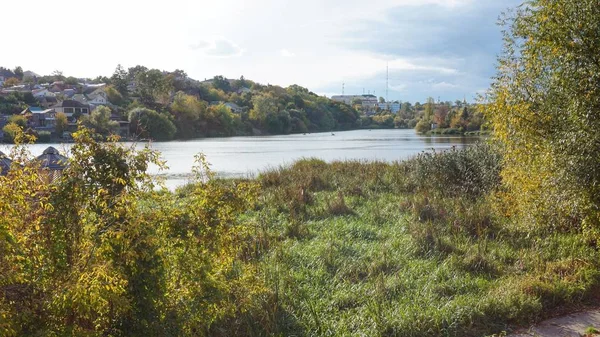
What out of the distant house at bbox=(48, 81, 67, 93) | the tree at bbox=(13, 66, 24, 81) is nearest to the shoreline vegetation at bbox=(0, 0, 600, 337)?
the distant house at bbox=(48, 81, 67, 93)

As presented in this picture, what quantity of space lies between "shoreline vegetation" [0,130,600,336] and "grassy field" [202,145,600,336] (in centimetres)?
2

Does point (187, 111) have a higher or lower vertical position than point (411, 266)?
higher

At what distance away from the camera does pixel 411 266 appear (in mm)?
6492

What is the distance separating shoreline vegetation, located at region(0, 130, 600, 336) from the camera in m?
3.19

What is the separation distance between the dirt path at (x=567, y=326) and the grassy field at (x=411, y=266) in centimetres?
16

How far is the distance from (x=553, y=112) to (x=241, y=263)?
176 inches

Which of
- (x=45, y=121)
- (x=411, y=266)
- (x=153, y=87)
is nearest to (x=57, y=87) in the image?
(x=153, y=87)

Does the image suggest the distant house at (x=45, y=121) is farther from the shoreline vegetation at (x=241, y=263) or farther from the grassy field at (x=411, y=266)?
the shoreline vegetation at (x=241, y=263)

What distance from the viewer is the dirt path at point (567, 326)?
4.88 meters

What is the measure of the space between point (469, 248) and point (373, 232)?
1.70 metres

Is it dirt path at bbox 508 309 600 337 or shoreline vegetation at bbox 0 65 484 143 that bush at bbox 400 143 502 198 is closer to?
dirt path at bbox 508 309 600 337

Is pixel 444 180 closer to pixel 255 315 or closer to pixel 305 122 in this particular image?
pixel 255 315

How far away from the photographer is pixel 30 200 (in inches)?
136

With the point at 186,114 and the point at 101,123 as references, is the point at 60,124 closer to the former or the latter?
the point at 101,123
